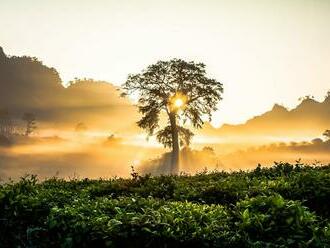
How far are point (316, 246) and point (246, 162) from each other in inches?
4258

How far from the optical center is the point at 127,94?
59.5 meters

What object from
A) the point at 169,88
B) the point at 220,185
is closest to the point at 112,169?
the point at 169,88

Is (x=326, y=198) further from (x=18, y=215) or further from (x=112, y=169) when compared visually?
(x=112, y=169)

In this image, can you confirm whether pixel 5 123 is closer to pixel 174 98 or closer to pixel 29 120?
pixel 29 120

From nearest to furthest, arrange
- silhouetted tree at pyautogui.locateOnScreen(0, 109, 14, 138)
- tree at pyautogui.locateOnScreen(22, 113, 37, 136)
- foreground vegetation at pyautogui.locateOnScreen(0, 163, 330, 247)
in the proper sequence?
foreground vegetation at pyautogui.locateOnScreen(0, 163, 330, 247), tree at pyautogui.locateOnScreen(22, 113, 37, 136), silhouetted tree at pyautogui.locateOnScreen(0, 109, 14, 138)

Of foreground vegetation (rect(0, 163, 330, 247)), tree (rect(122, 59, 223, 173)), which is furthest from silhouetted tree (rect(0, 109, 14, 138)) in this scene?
foreground vegetation (rect(0, 163, 330, 247))

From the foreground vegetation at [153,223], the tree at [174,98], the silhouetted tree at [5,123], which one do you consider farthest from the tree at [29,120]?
the foreground vegetation at [153,223]

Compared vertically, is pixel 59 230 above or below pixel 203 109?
below

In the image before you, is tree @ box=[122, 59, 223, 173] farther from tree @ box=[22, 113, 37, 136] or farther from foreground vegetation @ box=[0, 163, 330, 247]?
tree @ box=[22, 113, 37, 136]

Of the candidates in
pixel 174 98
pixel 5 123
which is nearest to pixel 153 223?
pixel 174 98

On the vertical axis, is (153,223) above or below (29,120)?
below

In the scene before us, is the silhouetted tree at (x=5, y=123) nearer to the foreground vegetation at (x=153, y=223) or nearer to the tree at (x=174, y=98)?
the tree at (x=174, y=98)

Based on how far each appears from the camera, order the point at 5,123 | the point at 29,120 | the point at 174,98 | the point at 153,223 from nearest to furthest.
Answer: the point at 153,223
the point at 174,98
the point at 29,120
the point at 5,123

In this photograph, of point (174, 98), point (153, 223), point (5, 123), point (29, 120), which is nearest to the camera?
point (153, 223)
